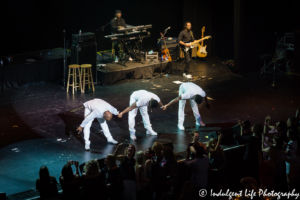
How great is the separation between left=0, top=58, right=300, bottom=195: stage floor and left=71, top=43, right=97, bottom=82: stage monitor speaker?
906 mm

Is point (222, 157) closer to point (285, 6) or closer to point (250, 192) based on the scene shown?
point (250, 192)

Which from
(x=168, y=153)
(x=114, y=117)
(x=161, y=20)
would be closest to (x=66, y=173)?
(x=168, y=153)

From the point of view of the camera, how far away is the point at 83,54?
10938mm

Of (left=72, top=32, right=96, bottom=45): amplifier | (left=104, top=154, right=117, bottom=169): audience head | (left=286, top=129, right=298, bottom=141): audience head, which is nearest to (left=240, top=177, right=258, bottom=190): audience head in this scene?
(left=286, top=129, right=298, bottom=141): audience head

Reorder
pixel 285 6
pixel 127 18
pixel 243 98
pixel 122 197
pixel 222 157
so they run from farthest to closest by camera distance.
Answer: pixel 127 18 < pixel 285 6 < pixel 243 98 < pixel 222 157 < pixel 122 197

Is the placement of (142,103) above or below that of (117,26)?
below

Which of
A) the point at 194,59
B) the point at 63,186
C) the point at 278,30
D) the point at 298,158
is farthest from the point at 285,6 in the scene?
the point at 63,186

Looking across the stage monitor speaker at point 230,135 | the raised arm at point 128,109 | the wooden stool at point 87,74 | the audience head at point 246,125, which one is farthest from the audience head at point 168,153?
the wooden stool at point 87,74

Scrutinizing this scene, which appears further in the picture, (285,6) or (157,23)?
(157,23)

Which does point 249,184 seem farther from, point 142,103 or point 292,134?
point 142,103

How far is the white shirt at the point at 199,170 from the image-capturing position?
493 centimetres

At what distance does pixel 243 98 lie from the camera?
10000 millimetres

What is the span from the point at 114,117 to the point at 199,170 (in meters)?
4.22

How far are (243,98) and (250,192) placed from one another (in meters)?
5.71
